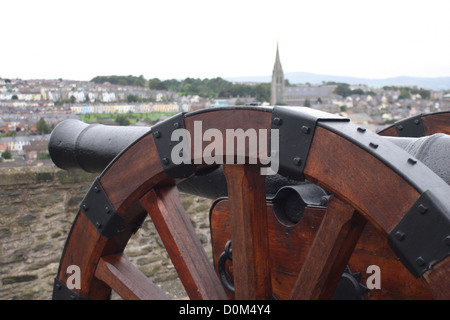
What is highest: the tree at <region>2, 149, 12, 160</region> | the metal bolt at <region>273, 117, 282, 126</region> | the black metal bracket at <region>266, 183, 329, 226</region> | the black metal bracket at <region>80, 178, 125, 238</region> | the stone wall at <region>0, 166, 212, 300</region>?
the metal bolt at <region>273, 117, 282, 126</region>

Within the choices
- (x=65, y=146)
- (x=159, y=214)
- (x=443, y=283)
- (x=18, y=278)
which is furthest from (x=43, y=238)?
(x=443, y=283)

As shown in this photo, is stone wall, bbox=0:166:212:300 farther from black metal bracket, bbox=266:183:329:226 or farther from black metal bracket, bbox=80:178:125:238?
black metal bracket, bbox=266:183:329:226

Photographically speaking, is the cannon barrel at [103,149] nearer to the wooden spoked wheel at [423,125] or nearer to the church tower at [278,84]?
the wooden spoked wheel at [423,125]

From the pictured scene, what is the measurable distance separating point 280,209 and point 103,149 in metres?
0.88

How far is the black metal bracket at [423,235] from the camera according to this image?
0.90m

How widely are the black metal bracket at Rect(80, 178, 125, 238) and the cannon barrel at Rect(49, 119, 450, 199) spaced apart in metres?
0.23

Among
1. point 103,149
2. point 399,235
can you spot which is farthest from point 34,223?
point 399,235

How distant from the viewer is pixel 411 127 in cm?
227

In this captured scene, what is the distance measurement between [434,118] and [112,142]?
147 centimetres

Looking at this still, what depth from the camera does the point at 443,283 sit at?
90 cm

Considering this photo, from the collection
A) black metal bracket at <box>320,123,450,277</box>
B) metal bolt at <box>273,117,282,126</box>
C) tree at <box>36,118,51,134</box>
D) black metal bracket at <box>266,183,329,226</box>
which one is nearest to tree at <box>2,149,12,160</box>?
tree at <box>36,118,51,134</box>

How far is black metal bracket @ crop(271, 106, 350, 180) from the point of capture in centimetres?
111

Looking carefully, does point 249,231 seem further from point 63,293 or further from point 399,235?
point 63,293

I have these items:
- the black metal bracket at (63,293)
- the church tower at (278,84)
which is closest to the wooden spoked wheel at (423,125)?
the black metal bracket at (63,293)
